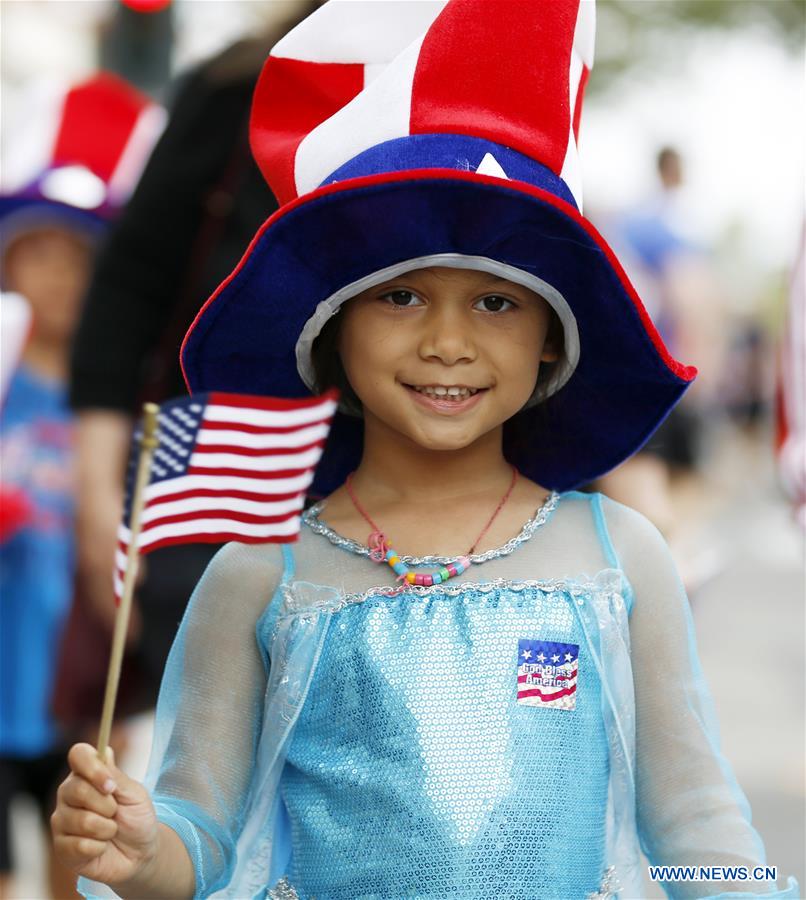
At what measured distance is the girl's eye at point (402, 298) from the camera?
2453 mm

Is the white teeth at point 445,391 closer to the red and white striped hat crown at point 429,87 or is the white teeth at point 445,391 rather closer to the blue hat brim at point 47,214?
the red and white striped hat crown at point 429,87

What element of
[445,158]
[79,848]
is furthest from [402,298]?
[79,848]

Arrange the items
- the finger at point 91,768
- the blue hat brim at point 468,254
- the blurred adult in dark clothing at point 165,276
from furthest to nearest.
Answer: the blurred adult in dark clothing at point 165,276
the blue hat brim at point 468,254
the finger at point 91,768

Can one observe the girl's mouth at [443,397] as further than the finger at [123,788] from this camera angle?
Yes

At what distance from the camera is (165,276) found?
3727mm

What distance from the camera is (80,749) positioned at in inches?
84.1

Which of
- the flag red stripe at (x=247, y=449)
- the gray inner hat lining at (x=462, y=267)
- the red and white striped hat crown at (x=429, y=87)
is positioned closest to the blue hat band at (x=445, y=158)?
the red and white striped hat crown at (x=429, y=87)

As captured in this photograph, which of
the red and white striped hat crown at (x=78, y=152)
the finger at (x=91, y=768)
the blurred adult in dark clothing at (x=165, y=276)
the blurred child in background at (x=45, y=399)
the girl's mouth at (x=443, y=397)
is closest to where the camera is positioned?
the finger at (x=91, y=768)

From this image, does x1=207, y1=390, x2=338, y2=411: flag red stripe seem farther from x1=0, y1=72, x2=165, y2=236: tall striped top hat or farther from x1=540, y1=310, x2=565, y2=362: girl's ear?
x1=0, y1=72, x2=165, y2=236: tall striped top hat

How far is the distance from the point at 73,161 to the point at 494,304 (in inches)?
137

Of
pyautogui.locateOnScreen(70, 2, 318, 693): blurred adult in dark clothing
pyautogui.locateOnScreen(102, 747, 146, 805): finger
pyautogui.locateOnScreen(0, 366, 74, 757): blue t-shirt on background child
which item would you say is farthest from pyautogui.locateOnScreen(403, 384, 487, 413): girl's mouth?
pyautogui.locateOnScreen(0, 366, 74, 757): blue t-shirt on background child

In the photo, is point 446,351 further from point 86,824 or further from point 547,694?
point 86,824

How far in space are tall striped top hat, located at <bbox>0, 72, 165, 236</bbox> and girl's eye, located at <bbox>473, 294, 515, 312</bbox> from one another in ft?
11.1

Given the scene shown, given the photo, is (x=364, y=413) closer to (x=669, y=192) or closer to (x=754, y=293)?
(x=669, y=192)
